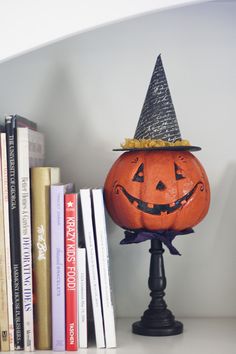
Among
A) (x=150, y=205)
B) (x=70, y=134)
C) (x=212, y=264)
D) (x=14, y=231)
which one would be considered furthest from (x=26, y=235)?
(x=212, y=264)

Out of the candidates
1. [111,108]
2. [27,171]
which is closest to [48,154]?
[111,108]

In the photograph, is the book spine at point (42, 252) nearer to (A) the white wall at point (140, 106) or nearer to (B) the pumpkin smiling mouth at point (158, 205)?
(B) the pumpkin smiling mouth at point (158, 205)

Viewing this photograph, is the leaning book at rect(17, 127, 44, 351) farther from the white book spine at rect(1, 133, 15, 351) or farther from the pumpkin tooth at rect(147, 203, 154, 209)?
the pumpkin tooth at rect(147, 203, 154, 209)

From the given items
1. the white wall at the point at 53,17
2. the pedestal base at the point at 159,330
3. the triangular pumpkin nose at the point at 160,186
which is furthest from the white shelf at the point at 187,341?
the white wall at the point at 53,17

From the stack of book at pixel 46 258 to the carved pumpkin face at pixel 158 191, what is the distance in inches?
2.6

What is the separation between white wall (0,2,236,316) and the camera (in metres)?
1.61

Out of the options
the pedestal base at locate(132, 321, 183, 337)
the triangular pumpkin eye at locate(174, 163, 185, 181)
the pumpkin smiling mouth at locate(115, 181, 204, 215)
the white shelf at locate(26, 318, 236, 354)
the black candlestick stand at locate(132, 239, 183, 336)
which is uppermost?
the triangular pumpkin eye at locate(174, 163, 185, 181)

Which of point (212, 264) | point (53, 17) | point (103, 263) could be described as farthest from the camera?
point (212, 264)

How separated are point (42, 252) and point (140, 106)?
432mm

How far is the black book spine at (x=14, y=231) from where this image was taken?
4.44 feet

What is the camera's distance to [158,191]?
1.38 meters

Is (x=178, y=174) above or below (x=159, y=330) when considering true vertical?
above

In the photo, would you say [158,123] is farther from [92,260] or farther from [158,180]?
[92,260]

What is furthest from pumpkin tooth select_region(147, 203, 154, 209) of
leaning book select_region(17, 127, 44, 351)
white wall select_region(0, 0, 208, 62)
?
white wall select_region(0, 0, 208, 62)
